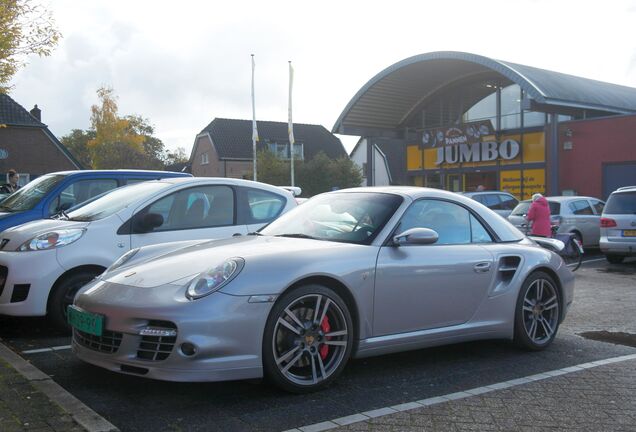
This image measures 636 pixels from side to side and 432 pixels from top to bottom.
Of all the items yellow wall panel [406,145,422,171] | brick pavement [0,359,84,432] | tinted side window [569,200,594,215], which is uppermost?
yellow wall panel [406,145,422,171]

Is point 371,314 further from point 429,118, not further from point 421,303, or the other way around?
point 429,118

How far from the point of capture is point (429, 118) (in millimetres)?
33094

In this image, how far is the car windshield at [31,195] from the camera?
7836mm

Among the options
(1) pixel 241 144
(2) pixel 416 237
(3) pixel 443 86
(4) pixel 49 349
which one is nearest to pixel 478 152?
(3) pixel 443 86

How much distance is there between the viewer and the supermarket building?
80.8ft

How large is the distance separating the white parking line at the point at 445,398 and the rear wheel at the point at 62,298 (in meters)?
3.40

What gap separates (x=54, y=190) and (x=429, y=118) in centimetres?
2705

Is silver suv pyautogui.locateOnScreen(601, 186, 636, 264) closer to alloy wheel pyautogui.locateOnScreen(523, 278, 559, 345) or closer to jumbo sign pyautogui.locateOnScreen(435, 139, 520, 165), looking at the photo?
alloy wheel pyautogui.locateOnScreen(523, 278, 559, 345)

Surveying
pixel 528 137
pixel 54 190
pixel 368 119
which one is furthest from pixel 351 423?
pixel 368 119

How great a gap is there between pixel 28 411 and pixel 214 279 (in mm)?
1331

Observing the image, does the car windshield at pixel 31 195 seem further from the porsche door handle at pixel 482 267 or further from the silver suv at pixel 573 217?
the silver suv at pixel 573 217

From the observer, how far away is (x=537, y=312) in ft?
19.6

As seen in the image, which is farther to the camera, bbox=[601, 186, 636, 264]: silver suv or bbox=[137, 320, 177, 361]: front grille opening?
bbox=[601, 186, 636, 264]: silver suv

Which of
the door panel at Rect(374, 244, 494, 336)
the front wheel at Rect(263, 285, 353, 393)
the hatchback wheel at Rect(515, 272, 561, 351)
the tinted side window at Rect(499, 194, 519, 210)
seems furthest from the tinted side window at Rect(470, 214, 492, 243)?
the tinted side window at Rect(499, 194, 519, 210)
